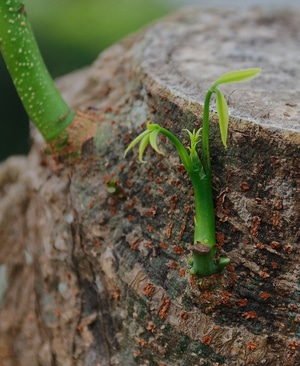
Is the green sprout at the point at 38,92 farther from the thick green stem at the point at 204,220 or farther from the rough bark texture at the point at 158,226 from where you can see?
the thick green stem at the point at 204,220

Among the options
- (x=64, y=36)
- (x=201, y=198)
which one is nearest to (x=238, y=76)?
(x=201, y=198)

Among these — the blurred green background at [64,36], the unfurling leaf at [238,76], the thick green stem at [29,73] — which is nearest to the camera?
the unfurling leaf at [238,76]

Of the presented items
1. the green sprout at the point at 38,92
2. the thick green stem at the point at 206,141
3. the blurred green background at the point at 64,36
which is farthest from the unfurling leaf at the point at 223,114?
the blurred green background at the point at 64,36

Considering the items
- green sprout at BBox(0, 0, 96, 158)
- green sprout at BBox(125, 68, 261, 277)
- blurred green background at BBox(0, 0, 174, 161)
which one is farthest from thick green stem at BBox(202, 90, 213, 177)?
blurred green background at BBox(0, 0, 174, 161)

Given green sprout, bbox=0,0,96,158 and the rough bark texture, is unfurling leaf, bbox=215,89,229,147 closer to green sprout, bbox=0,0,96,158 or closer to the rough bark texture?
the rough bark texture

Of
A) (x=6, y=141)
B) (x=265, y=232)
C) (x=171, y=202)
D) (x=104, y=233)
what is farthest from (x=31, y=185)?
(x=6, y=141)

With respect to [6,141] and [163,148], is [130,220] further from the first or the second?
[6,141]
